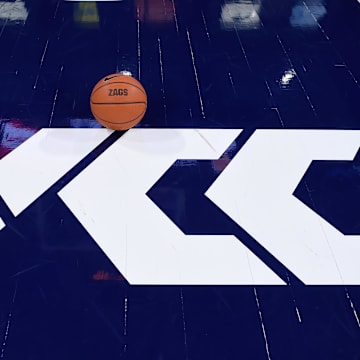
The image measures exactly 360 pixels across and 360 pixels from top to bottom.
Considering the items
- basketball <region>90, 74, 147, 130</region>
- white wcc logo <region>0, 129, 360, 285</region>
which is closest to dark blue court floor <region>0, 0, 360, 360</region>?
white wcc logo <region>0, 129, 360, 285</region>

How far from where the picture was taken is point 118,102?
305cm

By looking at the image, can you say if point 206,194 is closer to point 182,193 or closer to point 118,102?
point 182,193

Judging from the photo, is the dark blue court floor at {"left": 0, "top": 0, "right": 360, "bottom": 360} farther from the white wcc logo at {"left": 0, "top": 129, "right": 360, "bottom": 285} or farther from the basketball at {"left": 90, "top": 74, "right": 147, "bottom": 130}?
the basketball at {"left": 90, "top": 74, "right": 147, "bottom": 130}

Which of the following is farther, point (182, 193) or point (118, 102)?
point (118, 102)

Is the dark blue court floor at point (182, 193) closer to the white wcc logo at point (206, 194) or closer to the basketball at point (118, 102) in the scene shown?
the white wcc logo at point (206, 194)

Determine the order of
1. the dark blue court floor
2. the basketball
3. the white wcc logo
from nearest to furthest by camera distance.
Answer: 1. the dark blue court floor
2. the white wcc logo
3. the basketball

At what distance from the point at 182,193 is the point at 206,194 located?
131 millimetres

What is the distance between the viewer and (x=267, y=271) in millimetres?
2484

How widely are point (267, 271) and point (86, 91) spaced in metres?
1.82

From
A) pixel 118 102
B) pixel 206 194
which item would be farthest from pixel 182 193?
pixel 118 102

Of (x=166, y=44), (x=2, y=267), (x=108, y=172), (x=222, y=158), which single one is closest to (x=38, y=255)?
(x=2, y=267)

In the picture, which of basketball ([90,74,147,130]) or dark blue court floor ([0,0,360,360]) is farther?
basketball ([90,74,147,130])

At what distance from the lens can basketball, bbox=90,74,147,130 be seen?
10.0ft

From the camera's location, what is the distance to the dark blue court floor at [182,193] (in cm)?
226
